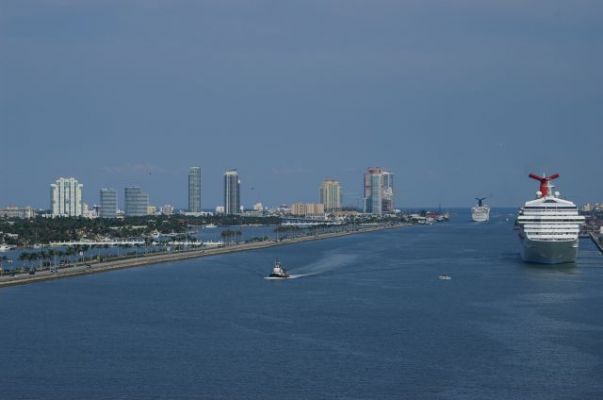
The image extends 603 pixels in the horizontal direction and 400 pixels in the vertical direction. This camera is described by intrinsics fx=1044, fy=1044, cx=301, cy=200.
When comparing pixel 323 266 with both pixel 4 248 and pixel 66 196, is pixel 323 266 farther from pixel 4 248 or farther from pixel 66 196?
pixel 66 196

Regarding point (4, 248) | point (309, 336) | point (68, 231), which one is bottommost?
point (309, 336)

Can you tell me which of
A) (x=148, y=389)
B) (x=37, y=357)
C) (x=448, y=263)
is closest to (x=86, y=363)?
(x=37, y=357)

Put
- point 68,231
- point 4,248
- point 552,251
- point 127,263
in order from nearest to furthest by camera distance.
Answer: point 552,251 < point 127,263 < point 4,248 < point 68,231

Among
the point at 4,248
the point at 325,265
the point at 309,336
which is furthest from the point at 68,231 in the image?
the point at 309,336

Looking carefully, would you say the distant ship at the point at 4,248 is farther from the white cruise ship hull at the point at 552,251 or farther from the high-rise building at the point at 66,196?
the high-rise building at the point at 66,196

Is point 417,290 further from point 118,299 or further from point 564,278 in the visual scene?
point 118,299

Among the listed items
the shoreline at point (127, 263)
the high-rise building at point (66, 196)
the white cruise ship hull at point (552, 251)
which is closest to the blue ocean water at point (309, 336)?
the white cruise ship hull at point (552, 251)
